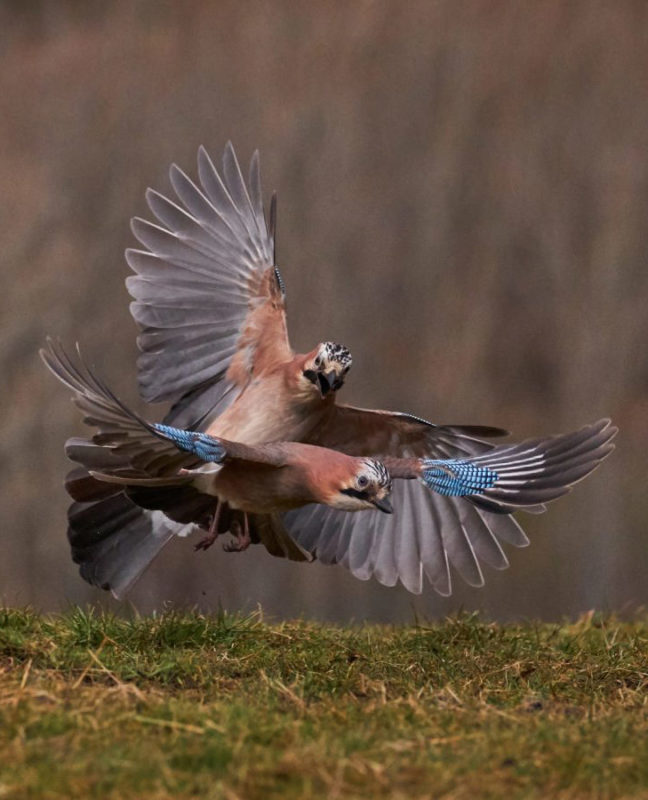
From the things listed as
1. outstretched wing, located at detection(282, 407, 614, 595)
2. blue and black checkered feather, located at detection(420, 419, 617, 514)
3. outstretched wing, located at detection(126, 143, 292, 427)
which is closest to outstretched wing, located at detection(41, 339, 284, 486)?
blue and black checkered feather, located at detection(420, 419, 617, 514)

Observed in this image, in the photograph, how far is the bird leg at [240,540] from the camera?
20.2 ft

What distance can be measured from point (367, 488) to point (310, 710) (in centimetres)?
137

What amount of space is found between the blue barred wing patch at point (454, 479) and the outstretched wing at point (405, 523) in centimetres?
77

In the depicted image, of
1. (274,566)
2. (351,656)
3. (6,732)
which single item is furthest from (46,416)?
(6,732)

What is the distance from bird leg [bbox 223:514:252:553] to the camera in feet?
20.2

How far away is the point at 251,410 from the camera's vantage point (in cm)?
682

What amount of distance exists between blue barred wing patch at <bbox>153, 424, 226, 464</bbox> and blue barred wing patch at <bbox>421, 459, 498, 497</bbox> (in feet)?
3.06

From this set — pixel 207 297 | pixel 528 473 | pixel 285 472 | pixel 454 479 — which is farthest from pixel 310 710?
pixel 207 297

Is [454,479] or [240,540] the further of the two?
[240,540]

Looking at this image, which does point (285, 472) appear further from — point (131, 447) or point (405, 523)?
point (405, 523)

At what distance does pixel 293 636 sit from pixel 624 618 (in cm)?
235

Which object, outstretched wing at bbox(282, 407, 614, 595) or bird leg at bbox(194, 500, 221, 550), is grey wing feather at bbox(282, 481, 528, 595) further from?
bird leg at bbox(194, 500, 221, 550)

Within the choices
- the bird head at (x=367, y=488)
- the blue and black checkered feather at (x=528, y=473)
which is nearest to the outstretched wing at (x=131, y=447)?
the bird head at (x=367, y=488)

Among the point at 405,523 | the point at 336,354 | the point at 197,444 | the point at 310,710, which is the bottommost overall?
the point at 310,710
